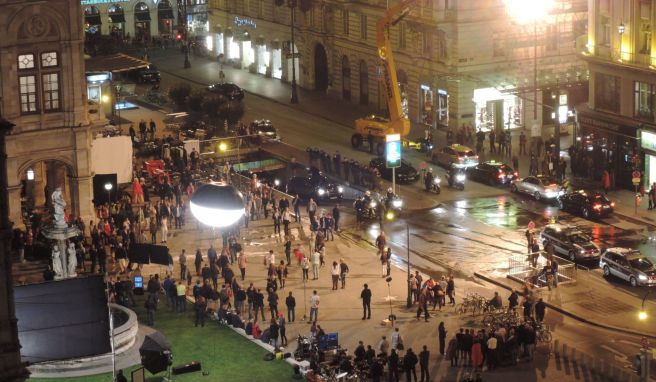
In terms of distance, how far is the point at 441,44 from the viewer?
89.9 m

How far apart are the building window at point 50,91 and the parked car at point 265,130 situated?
81.5ft

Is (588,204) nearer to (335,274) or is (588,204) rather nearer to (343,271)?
(343,271)

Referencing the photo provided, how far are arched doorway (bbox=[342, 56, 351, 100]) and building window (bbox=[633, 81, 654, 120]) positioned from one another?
30.5 metres

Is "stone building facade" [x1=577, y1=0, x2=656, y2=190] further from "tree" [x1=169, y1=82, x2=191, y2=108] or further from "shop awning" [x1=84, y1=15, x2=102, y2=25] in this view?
"shop awning" [x1=84, y1=15, x2=102, y2=25]

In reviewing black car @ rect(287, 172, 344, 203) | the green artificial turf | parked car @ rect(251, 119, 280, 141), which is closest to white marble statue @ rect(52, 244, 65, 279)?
the green artificial turf

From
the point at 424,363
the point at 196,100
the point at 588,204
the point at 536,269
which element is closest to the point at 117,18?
the point at 196,100

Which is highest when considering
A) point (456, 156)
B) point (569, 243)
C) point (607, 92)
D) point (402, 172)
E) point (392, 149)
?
point (607, 92)

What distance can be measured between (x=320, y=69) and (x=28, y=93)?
1787 inches

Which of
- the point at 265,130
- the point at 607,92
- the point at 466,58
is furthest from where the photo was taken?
the point at 265,130

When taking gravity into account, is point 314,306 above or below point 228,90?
below

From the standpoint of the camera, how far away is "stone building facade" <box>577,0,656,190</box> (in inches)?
2960

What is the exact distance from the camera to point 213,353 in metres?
51.0

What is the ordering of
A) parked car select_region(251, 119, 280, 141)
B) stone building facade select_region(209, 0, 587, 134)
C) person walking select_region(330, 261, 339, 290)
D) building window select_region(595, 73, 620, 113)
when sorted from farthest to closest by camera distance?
stone building facade select_region(209, 0, 587, 134) < parked car select_region(251, 119, 280, 141) < building window select_region(595, 73, 620, 113) < person walking select_region(330, 261, 339, 290)

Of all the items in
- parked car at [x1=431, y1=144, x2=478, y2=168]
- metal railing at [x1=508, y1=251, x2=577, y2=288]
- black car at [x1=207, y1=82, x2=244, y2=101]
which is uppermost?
black car at [x1=207, y1=82, x2=244, y2=101]
